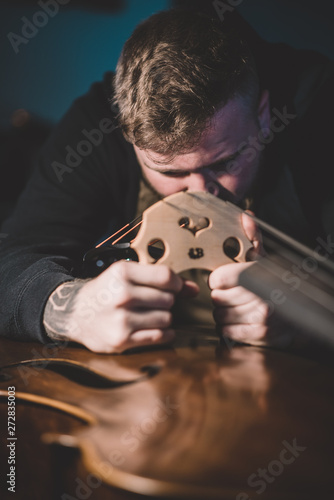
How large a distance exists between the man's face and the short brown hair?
0.03 meters

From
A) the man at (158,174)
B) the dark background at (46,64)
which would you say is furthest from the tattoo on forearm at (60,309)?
the dark background at (46,64)

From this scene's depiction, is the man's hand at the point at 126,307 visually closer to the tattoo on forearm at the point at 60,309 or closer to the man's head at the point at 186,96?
the tattoo on forearm at the point at 60,309

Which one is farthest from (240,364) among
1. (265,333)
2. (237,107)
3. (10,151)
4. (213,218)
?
(10,151)

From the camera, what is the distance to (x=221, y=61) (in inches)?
35.1

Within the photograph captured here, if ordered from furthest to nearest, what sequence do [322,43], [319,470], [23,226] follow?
[322,43]
[23,226]
[319,470]

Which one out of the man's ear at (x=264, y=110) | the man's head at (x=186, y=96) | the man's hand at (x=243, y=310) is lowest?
the man's hand at (x=243, y=310)

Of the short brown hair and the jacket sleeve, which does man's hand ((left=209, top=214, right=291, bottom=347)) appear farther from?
the jacket sleeve

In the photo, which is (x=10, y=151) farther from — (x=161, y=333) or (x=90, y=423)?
(x=90, y=423)

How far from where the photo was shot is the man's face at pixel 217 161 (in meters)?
0.91

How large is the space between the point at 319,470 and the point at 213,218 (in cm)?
43

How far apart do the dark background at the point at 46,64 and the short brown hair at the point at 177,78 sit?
0.90m

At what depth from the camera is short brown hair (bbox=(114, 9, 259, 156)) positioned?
852 millimetres

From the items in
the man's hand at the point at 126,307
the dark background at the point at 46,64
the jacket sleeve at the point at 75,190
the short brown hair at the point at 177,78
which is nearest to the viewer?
the man's hand at the point at 126,307

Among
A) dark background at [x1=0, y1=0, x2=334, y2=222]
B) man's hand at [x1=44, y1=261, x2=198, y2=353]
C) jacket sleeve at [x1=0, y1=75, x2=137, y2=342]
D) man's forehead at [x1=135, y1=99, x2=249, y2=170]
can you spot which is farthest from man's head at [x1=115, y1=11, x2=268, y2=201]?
dark background at [x1=0, y1=0, x2=334, y2=222]
